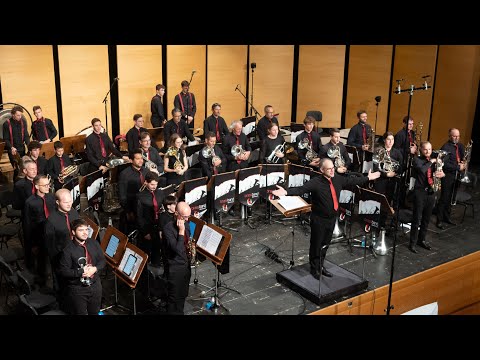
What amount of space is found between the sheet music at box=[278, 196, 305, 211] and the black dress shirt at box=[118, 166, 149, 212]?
215 centimetres

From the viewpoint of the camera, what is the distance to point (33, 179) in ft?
26.5

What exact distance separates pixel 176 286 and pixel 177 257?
355 millimetres

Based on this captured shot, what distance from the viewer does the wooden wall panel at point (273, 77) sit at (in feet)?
51.3

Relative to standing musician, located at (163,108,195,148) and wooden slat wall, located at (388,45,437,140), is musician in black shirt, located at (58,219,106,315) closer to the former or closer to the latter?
standing musician, located at (163,108,195,148)

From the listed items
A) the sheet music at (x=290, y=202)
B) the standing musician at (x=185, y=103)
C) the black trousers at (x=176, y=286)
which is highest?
the standing musician at (x=185, y=103)

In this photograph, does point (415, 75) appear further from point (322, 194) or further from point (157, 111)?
point (322, 194)

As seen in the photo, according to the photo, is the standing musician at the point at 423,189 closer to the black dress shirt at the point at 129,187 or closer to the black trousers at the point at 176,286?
the black trousers at the point at 176,286

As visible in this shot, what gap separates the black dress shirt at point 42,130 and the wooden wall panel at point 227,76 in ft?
15.5

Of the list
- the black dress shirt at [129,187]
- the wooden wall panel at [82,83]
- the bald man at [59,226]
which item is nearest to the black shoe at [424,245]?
the black dress shirt at [129,187]

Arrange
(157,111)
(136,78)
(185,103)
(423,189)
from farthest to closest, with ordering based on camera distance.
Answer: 1. (136,78)
2. (185,103)
3. (157,111)
4. (423,189)

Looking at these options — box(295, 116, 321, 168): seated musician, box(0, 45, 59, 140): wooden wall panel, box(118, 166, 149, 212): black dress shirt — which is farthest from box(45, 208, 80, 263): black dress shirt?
box(0, 45, 59, 140): wooden wall panel

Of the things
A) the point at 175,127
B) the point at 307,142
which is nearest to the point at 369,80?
the point at 307,142

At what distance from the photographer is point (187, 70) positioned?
14680mm

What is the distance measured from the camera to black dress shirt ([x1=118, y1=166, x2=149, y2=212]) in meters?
8.62
